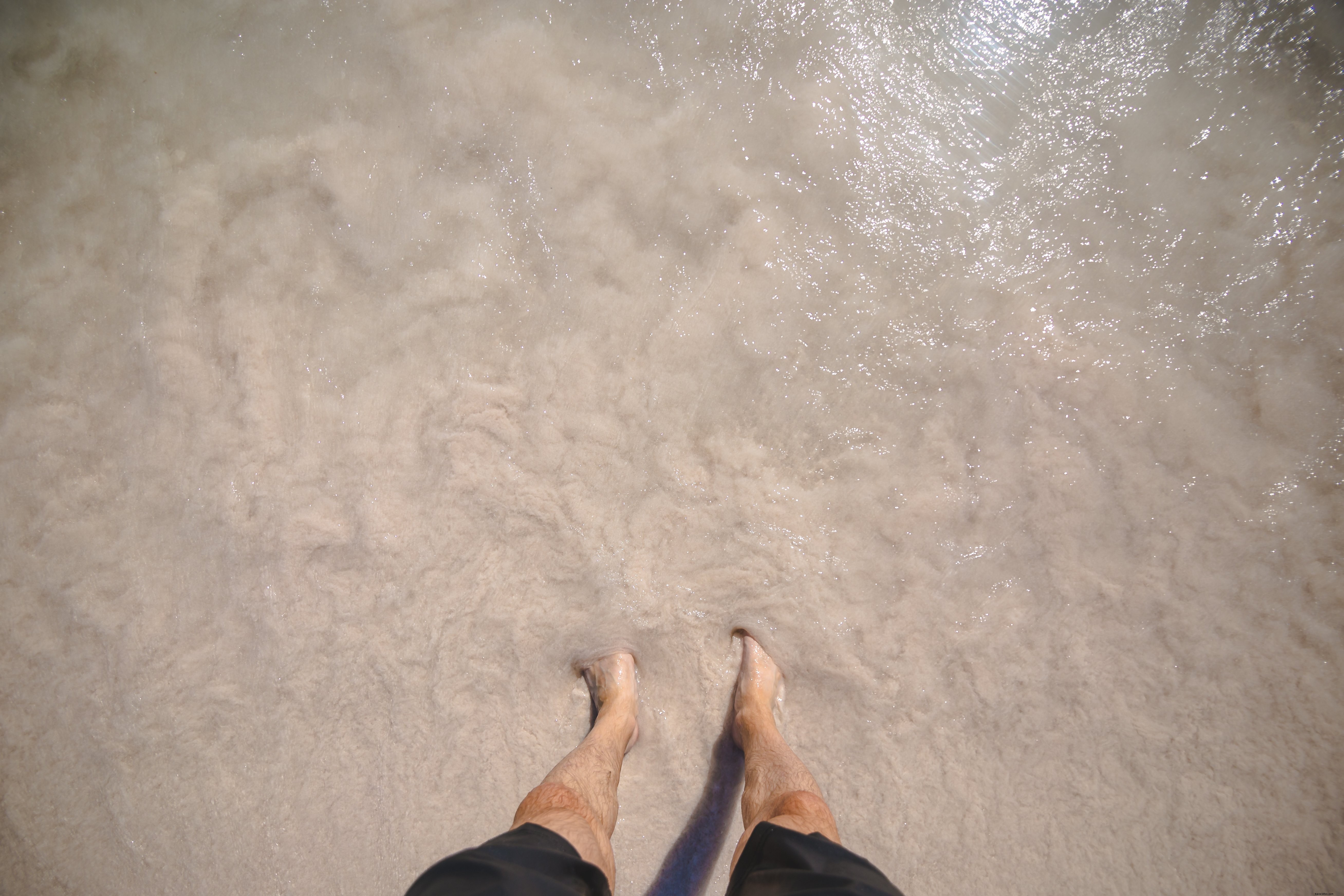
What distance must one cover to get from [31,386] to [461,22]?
1560mm

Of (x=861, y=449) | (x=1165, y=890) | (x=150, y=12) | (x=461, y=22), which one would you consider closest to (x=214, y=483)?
(x=150, y=12)

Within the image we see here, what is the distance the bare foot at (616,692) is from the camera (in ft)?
5.69

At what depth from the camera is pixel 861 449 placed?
1.81 metres

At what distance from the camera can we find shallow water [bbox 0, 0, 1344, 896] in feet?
5.87

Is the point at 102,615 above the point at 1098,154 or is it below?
below

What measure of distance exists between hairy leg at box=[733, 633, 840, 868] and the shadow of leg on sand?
0.06 m

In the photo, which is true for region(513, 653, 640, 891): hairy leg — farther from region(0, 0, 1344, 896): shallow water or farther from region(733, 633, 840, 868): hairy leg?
region(733, 633, 840, 868): hairy leg

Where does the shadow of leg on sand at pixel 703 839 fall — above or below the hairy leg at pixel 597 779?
below

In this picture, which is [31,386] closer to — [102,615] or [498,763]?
[102,615]

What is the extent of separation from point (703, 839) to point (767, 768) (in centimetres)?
43

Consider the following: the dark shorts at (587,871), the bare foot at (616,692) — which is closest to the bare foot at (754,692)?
the bare foot at (616,692)

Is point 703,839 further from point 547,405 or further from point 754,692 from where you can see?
point 547,405

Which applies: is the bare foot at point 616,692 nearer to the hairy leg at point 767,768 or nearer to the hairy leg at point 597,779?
the hairy leg at point 597,779

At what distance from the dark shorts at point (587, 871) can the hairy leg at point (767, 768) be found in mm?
84
